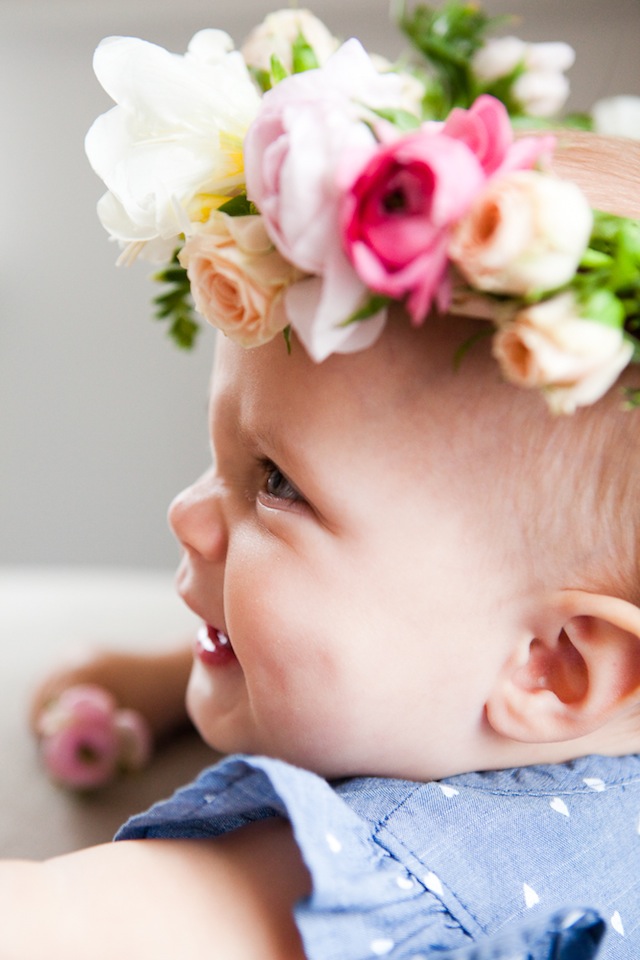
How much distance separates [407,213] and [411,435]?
0.58 feet

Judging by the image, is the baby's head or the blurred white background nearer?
the baby's head

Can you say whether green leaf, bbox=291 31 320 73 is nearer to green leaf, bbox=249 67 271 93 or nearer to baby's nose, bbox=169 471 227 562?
green leaf, bbox=249 67 271 93

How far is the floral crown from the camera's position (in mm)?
543

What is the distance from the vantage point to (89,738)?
42.5 inches

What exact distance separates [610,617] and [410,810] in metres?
0.19

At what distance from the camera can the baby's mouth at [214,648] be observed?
873mm

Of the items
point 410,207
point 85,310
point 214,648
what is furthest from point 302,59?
point 85,310

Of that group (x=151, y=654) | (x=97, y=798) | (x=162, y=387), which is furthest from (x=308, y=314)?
(x=162, y=387)

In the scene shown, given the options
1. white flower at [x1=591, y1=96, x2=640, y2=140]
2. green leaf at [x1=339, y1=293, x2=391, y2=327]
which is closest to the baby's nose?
green leaf at [x1=339, y1=293, x2=391, y2=327]

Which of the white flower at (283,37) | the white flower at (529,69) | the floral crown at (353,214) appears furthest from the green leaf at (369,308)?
the white flower at (529,69)

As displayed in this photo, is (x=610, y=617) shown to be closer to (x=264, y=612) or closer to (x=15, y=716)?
(x=264, y=612)

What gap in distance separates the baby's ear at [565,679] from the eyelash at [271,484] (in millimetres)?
199

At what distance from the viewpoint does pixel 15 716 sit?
1151 millimetres

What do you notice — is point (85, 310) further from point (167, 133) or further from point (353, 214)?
point (353, 214)
